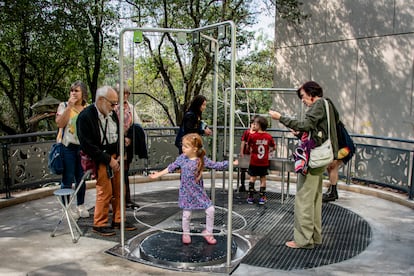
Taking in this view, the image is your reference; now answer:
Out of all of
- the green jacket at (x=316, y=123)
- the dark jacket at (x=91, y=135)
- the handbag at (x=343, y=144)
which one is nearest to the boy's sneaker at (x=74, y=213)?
the dark jacket at (x=91, y=135)

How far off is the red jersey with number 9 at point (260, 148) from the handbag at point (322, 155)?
1.98m

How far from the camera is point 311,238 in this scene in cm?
442

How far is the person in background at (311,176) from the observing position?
4152mm

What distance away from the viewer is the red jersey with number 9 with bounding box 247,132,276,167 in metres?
6.21

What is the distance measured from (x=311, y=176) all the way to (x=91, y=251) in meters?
2.45

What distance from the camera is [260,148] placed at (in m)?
6.21

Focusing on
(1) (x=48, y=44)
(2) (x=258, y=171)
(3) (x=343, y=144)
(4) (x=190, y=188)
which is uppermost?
(1) (x=48, y=44)

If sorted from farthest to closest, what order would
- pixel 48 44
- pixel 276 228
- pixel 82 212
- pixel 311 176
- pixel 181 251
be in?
pixel 48 44 → pixel 82 212 → pixel 276 228 → pixel 311 176 → pixel 181 251

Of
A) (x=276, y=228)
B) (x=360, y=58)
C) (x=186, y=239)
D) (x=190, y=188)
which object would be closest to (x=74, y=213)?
(x=186, y=239)

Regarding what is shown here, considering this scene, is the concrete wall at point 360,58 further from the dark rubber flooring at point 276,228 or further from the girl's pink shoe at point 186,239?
the girl's pink shoe at point 186,239

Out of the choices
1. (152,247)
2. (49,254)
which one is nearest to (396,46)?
(152,247)

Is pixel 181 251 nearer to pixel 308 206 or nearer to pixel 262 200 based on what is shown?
pixel 308 206

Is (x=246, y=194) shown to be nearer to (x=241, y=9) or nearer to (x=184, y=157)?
(x=184, y=157)

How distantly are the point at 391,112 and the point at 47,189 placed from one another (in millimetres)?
6978
